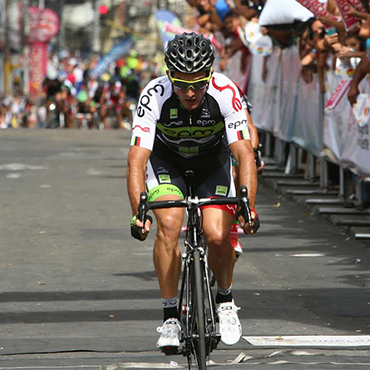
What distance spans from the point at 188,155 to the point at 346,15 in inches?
249

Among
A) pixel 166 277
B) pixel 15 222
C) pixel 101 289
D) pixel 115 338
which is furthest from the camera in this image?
pixel 15 222

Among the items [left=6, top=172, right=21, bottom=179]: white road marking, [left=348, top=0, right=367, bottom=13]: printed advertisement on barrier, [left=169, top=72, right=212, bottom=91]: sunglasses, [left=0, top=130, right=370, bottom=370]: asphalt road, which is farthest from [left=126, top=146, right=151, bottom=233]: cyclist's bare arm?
[left=6, top=172, right=21, bottom=179]: white road marking

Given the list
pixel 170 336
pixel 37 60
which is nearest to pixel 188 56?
pixel 170 336

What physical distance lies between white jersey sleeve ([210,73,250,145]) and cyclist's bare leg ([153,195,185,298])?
1.73ft

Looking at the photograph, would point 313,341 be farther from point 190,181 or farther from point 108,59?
point 108,59

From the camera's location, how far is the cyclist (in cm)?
676

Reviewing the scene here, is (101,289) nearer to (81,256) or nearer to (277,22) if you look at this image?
(81,256)

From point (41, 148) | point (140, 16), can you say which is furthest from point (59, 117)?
point (140, 16)

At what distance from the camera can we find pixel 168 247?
6.77 m

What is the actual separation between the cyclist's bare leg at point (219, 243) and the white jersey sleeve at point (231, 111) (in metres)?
0.42

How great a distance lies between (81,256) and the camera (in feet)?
38.5

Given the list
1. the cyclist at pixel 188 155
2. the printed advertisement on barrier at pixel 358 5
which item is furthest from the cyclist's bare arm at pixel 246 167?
the printed advertisement on barrier at pixel 358 5

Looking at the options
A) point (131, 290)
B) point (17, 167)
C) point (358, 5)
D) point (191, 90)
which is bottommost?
point (17, 167)

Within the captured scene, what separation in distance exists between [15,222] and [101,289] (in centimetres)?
459
